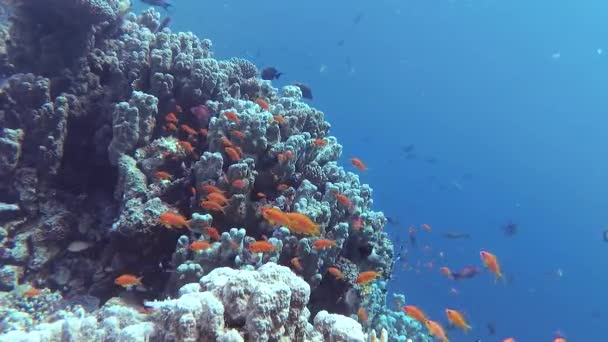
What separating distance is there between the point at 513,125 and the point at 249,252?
77.5 meters

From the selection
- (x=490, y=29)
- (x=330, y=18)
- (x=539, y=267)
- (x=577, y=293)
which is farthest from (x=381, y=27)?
(x=577, y=293)

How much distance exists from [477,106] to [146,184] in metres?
73.2

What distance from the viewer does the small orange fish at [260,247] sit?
4926mm

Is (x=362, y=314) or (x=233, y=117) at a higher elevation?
(x=233, y=117)

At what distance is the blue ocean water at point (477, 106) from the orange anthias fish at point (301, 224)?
55194 millimetres

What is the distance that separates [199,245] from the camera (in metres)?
4.98

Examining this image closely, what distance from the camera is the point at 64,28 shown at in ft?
25.1

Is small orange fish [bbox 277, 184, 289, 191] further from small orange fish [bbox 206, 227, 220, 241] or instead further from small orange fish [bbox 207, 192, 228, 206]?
small orange fish [bbox 206, 227, 220, 241]

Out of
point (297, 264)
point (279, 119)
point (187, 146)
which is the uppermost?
point (279, 119)

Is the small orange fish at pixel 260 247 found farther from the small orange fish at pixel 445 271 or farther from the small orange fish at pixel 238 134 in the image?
the small orange fish at pixel 445 271

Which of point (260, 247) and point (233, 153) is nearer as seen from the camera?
point (260, 247)

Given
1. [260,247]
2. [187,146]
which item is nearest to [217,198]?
[260,247]

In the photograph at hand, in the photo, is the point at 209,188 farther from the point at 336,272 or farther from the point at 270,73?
the point at 270,73

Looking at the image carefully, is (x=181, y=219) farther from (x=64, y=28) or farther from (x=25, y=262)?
(x=64, y=28)
